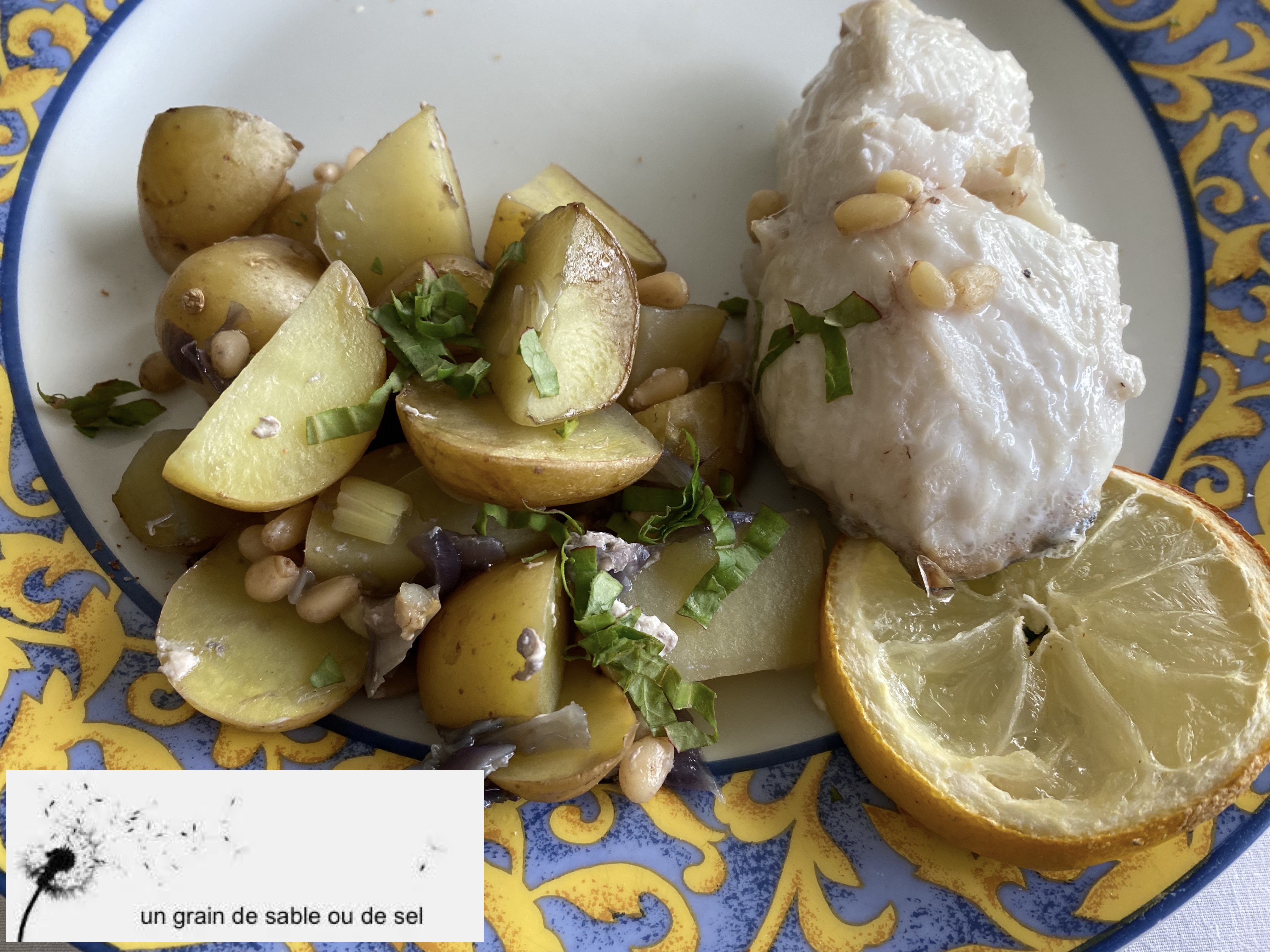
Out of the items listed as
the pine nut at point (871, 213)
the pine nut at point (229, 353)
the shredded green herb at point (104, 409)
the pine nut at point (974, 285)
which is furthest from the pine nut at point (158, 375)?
the pine nut at point (974, 285)

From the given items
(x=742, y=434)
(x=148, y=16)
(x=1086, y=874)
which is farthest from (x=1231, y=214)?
(x=148, y=16)

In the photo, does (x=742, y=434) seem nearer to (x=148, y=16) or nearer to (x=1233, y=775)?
(x=1233, y=775)

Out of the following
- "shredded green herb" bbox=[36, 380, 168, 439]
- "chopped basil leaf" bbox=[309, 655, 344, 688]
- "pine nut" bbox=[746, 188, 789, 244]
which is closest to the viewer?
"chopped basil leaf" bbox=[309, 655, 344, 688]

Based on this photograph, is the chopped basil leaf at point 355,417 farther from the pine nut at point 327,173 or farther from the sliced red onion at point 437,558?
the pine nut at point 327,173

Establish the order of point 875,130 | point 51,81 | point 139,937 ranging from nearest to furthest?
point 139,937
point 875,130
point 51,81

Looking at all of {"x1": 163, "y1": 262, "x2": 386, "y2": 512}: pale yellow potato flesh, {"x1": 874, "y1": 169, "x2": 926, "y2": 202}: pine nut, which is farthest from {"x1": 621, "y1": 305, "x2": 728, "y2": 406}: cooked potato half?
{"x1": 163, "y1": 262, "x2": 386, "y2": 512}: pale yellow potato flesh

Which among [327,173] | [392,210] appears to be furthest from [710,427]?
[327,173]

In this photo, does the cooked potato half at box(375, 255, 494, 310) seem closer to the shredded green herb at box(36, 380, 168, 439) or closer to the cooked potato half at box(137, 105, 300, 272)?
the cooked potato half at box(137, 105, 300, 272)
